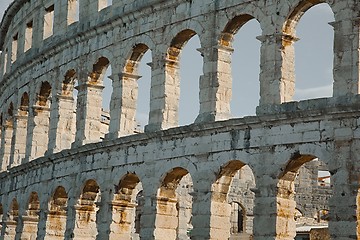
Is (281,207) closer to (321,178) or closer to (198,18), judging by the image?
(198,18)

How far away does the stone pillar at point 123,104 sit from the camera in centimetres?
2330

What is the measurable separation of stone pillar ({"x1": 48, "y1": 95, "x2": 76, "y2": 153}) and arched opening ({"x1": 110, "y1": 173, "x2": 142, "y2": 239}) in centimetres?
390

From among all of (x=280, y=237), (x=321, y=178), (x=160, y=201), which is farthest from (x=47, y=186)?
(x=321, y=178)

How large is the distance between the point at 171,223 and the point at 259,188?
10.9 ft

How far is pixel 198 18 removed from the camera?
21.4 metres

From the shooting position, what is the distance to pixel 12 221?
29516mm

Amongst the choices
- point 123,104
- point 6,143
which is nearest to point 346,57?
point 123,104

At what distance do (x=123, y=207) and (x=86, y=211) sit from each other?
1.82 m

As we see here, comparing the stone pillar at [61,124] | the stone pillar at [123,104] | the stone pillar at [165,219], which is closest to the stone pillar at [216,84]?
the stone pillar at [165,219]

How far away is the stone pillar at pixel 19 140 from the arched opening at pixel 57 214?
4.41 metres

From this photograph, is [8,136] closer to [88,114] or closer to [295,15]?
[88,114]

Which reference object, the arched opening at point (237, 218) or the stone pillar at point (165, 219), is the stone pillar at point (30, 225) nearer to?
the stone pillar at point (165, 219)

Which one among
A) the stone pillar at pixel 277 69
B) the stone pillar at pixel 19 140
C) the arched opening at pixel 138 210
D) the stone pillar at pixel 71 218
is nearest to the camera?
the stone pillar at pixel 277 69

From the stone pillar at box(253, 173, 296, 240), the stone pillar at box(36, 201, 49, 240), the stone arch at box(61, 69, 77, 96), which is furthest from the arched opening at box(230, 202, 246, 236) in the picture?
the stone pillar at box(253, 173, 296, 240)
